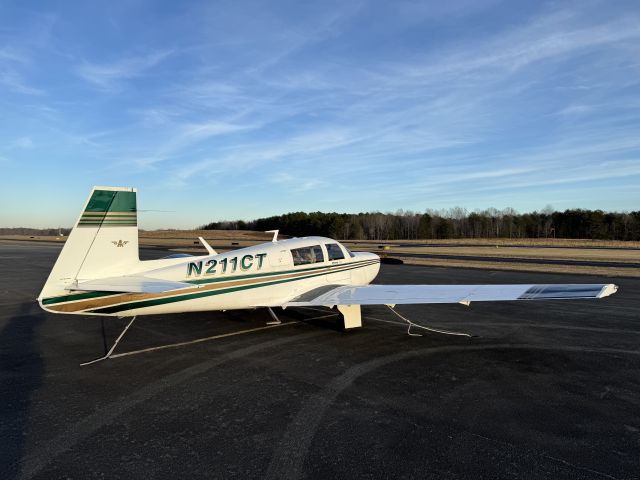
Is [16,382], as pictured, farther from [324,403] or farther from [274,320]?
[274,320]

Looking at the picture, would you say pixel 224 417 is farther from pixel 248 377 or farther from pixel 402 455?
pixel 402 455

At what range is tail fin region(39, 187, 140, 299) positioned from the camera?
7289mm

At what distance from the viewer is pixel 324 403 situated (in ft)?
18.5

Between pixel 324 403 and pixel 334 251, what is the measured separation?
599 cm

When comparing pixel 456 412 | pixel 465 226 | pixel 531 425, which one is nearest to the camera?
pixel 531 425

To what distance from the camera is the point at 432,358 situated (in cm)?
773

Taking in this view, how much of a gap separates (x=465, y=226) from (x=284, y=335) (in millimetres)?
122432

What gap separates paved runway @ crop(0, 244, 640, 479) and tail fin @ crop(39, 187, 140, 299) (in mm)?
1685

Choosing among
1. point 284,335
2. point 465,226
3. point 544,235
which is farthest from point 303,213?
point 284,335

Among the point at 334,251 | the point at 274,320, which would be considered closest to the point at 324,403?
the point at 274,320

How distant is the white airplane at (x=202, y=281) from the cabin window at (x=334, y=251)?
0.10 feet

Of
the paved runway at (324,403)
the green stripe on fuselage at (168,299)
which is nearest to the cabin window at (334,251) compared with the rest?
the green stripe on fuselage at (168,299)

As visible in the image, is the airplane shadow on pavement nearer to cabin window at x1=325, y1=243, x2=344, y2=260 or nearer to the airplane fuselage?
the airplane fuselage

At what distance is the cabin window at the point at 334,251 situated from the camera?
1112 centimetres
